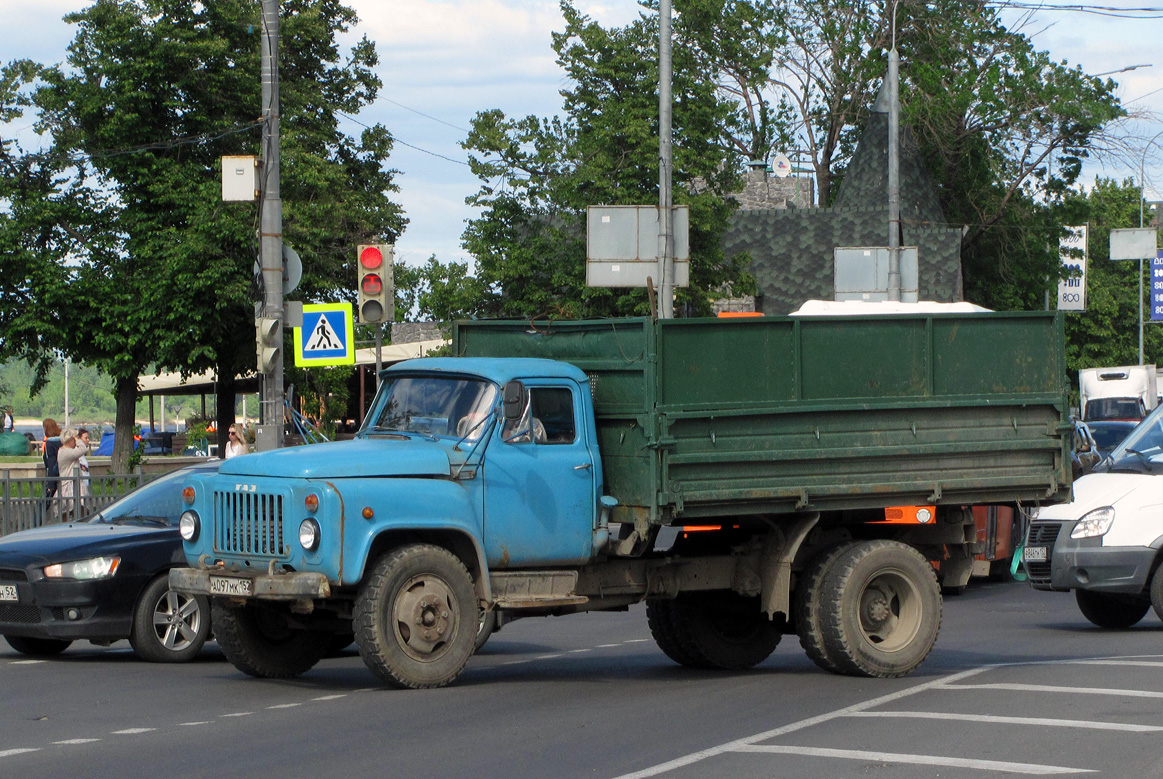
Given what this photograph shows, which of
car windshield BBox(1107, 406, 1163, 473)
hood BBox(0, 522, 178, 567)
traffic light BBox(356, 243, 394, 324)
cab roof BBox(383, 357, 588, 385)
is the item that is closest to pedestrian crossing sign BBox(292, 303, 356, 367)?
traffic light BBox(356, 243, 394, 324)

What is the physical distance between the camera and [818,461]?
10.4 m

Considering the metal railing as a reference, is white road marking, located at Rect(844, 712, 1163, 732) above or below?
below

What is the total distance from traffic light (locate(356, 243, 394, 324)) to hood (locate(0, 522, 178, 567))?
4736 millimetres

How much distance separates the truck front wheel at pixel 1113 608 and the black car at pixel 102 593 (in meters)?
7.92

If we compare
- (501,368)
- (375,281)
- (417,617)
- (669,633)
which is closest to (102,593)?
(417,617)

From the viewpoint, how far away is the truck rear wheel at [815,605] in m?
10.6

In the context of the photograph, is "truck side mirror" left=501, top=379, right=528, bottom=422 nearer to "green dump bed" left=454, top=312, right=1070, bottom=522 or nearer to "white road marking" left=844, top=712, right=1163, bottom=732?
"green dump bed" left=454, top=312, right=1070, bottom=522

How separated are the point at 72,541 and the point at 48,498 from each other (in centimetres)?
843

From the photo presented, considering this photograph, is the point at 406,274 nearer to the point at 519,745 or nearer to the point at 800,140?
the point at 800,140

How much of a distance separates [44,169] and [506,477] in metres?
27.3

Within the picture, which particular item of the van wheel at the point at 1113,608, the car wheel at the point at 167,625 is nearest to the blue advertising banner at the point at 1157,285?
the van wheel at the point at 1113,608

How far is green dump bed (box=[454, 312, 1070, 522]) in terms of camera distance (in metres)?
9.99

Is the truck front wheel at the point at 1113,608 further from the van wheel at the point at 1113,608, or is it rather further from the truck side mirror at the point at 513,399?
the truck side mirror at the point at 513,399

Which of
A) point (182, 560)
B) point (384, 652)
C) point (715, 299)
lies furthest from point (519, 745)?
point (715, 299)
